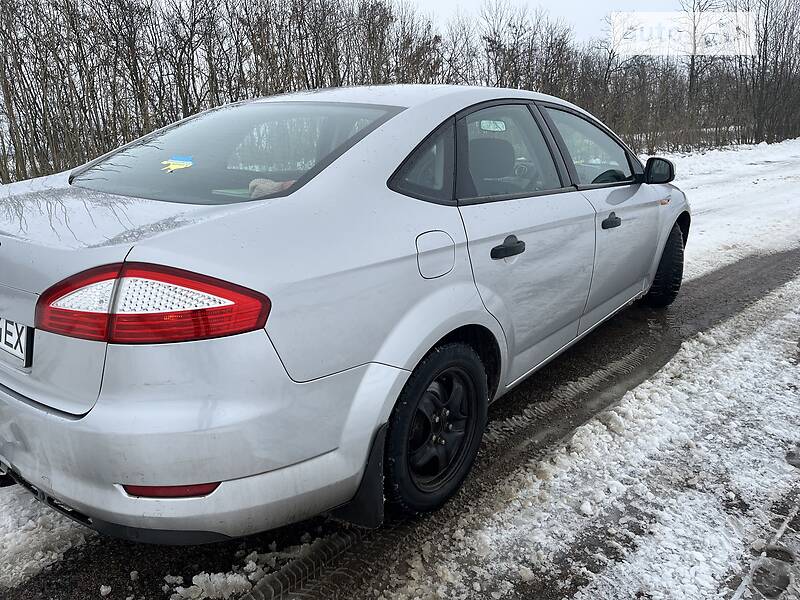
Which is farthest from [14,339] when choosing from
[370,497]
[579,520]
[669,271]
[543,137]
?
[669,271]

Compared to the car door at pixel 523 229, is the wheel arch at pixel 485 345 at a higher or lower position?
lower

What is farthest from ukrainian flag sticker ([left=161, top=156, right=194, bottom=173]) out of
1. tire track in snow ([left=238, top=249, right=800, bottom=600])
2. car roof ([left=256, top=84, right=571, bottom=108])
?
tire track in snow ([left=238, top=249, right=800, bottom=600])

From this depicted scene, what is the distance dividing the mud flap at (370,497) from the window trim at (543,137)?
96cm

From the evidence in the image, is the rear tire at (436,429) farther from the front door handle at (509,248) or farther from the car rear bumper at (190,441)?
the front door handle at (509,248)

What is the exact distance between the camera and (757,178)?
1302cm

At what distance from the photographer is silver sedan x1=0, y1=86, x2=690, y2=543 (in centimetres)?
163

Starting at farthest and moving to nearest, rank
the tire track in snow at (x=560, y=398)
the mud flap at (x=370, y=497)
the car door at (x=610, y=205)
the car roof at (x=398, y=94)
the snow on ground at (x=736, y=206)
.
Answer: the snow on ground at (x=736, y=206)
the car door at (x=610, y=205)
the car roof at (x=398, y=94)
the tire track in snow at (x=560, y=398)
the mud flap at (x=370, y=497)

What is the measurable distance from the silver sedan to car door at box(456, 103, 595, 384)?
0.05ft

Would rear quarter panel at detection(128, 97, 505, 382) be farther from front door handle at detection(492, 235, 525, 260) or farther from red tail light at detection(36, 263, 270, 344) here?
front door handle at detection(492, 235, 525, 260)

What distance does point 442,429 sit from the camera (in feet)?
7.94

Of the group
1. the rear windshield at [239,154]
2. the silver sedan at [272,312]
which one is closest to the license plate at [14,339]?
the silver sedan at [272,312]

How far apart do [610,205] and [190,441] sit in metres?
2.67

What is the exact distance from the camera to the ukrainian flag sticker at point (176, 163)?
240cm

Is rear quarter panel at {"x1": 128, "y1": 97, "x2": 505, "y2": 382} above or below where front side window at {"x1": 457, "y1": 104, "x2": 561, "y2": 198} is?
below
